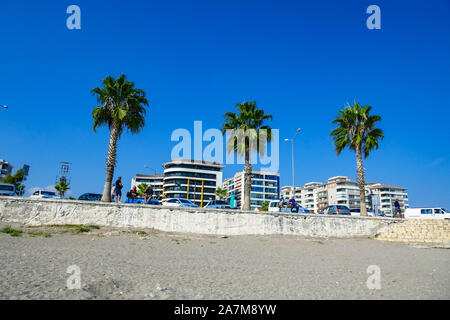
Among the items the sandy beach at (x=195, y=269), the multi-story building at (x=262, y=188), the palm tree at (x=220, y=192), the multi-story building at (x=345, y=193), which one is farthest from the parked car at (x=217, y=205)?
the multi-story building at (x=345, y=193)

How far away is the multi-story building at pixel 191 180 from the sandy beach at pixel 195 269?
75.5 metres

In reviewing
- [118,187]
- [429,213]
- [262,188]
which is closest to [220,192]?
[262,188]

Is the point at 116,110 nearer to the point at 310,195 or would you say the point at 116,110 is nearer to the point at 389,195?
the point at 310,195

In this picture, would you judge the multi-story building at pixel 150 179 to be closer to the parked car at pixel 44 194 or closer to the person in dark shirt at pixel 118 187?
the parked car at pixel 44 194

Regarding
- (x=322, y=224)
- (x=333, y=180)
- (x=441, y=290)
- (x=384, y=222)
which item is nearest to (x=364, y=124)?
(x=384, y=222)

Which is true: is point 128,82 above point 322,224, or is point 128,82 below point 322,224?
above

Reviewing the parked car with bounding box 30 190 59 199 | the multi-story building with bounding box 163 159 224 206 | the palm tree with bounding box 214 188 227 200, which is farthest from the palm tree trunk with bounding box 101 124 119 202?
the palm tree with bounding box 214 188 227 200

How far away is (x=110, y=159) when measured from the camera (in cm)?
2122

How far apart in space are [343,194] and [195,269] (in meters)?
115

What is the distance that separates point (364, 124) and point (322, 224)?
12974 mm

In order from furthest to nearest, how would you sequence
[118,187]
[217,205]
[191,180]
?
1. [191,180]
2. [217,205]
3. [118,187]

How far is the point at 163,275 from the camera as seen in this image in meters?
7.40

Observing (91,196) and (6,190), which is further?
(91,196)
